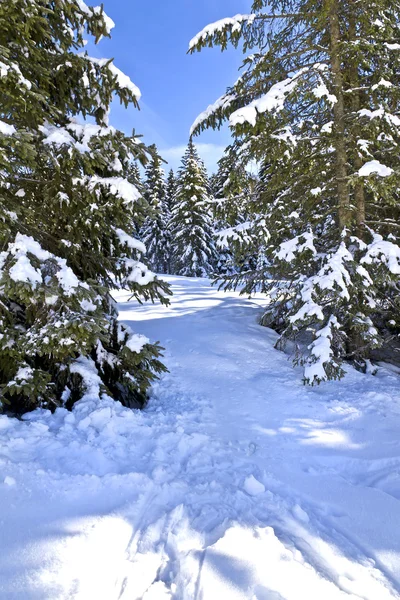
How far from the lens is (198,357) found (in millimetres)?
7148

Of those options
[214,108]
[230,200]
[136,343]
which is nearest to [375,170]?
[230,200]

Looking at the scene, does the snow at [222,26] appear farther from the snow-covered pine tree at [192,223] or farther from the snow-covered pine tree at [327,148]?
the snow-covered pine tree at [192,223]

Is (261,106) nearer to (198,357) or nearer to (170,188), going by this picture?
(198,357)

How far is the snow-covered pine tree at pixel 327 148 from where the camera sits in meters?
5.83

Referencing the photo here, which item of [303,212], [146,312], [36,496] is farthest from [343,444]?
[146,312]

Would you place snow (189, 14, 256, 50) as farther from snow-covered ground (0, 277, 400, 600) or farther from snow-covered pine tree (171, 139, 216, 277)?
snow-covered pine tree (171, 139, 216, 277)

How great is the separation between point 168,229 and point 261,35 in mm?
30112

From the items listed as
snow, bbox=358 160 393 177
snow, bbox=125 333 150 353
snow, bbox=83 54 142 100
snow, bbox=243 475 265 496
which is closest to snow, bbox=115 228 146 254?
snow, bbox=125 333 150 353

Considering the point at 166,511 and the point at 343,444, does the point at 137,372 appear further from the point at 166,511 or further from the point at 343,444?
the point at 343,444

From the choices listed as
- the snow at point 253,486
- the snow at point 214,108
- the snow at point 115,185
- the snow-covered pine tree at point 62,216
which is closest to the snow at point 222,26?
the snow at point 214,108

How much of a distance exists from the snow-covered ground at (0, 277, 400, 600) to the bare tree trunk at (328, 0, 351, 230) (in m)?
3.52

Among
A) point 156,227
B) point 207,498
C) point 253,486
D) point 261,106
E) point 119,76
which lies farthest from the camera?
point 156,227

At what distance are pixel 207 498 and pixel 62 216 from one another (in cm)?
414

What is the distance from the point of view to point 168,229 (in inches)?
1454
